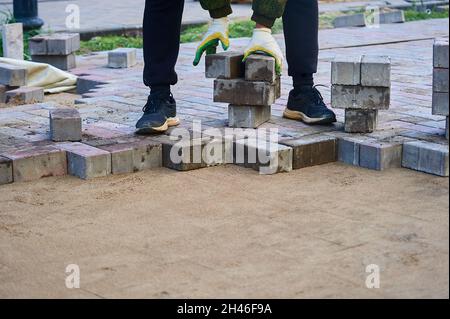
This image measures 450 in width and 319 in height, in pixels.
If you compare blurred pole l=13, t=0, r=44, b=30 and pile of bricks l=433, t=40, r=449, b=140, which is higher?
blurred pole l=13, t=0, r=44, b=30

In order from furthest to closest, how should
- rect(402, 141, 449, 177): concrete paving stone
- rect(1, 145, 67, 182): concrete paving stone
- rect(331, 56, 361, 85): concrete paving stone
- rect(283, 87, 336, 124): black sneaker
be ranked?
rect(283, 87, 336, 124): black sneaker
rect(331, 56, 361, 85): concrete paving stone
rect(1, 145, 67, 182): concrete paving stone
rect(402, 141, 449, 177): concrete paving stone

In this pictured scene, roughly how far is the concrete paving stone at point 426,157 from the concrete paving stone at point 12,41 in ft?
12.4

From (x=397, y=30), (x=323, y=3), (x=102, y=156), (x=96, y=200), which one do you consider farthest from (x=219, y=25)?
(x=323, y=3)

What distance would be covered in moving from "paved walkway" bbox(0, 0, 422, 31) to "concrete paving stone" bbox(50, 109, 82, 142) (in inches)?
197

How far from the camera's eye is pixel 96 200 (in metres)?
4.28

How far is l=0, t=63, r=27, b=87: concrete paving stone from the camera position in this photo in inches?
261

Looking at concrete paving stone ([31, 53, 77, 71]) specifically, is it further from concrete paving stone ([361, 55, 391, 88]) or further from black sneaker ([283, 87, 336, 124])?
concrete paving stone ([361, 55, 391, 88])

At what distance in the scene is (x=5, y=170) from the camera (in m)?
4.53

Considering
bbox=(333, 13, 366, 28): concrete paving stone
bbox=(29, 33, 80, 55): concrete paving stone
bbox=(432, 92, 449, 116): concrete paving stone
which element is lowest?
bbox=(432, 92, 449, 116): concrete paving stone

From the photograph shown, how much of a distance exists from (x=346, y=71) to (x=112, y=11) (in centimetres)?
742

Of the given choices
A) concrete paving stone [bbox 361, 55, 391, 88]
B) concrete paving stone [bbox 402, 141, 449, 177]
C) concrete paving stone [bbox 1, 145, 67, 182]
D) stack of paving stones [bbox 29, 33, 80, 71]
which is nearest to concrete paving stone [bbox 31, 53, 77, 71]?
stack of paving stones [bbox 29, 33, 80, 71]

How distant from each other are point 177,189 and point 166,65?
95 cm

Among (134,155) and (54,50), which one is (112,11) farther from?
(134,155)

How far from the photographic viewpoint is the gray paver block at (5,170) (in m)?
4.52
